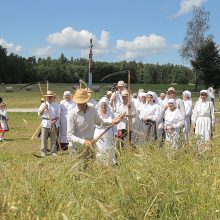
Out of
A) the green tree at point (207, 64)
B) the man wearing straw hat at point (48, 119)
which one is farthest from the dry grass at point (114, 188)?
the green tree at point (207, 64)

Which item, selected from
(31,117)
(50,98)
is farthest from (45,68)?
(50,98)

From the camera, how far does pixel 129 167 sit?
183 inches

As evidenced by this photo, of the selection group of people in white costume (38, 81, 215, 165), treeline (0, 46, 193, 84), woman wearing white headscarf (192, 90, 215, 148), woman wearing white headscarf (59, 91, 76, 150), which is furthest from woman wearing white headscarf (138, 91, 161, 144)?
treeline (0, 46, 193, 84)

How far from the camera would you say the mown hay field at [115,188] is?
3.48m

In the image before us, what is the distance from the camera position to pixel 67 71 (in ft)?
246

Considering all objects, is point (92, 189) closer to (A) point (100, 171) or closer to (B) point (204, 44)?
(A) point (100, 171)

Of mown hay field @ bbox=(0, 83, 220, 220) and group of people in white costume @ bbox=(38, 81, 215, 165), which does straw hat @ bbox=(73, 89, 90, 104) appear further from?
mown hay field @ bbox=(0, 83, 220, 220)

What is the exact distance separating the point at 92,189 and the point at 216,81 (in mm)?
56180

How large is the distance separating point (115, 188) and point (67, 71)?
71.5 m

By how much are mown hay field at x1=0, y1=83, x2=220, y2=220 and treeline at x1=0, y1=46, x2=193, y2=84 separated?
40.9 m

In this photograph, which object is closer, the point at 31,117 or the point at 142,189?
the point at 142,189

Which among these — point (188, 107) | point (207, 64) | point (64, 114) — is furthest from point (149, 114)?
point (207, 64)

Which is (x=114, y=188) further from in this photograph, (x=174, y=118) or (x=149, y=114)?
(x=149, y=114)

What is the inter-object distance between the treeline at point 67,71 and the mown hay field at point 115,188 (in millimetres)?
40931
